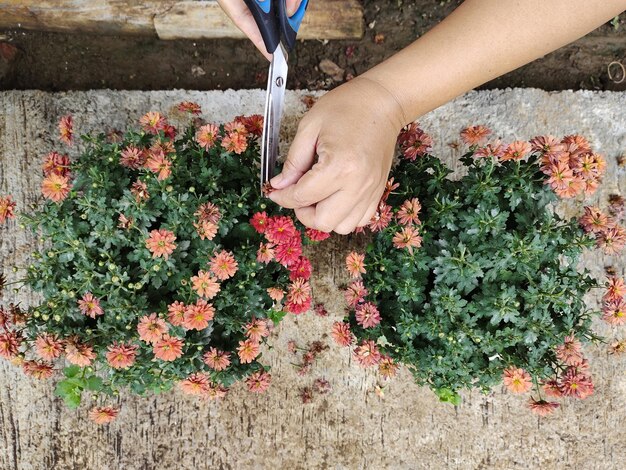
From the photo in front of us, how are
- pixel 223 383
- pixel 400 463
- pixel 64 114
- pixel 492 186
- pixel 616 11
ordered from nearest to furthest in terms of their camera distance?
pixel 616 11, pixel 492 186, pixel 223 383, pixel 400 463, pixel 64 114

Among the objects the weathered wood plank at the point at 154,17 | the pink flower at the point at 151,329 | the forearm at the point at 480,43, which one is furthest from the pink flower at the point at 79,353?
the weathered wood plank at the point at 154,17

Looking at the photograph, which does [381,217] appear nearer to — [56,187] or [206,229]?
[206,229]

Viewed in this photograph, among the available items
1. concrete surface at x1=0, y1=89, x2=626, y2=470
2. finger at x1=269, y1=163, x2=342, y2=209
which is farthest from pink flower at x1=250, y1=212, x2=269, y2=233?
concrete surface at x1=0, y1=89, x2=626, y2=470

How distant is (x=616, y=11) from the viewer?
1.27 meters

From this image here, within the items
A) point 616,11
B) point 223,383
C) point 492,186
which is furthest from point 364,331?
point 616,11

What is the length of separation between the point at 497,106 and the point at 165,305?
145cm

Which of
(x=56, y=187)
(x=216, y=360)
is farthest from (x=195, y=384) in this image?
(x=56, y=187)

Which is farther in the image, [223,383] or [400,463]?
[400,463]

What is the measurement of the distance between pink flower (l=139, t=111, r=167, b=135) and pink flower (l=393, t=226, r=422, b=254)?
2.43ft

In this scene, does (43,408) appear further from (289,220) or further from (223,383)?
(289,220)

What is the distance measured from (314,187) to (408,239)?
377 mm

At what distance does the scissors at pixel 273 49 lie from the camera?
1.36m

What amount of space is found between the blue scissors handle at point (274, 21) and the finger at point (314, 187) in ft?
1.28

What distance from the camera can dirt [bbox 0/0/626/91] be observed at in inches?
90.4
